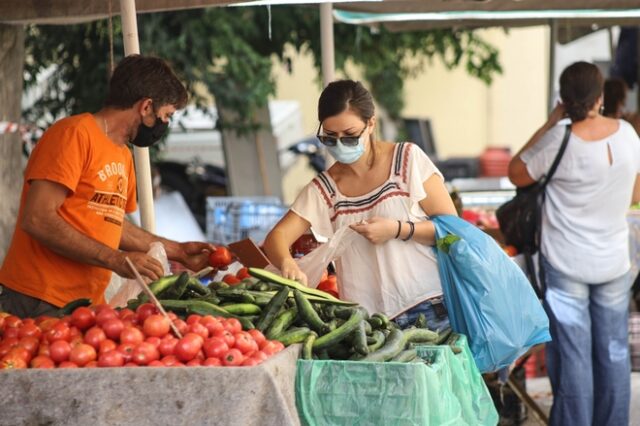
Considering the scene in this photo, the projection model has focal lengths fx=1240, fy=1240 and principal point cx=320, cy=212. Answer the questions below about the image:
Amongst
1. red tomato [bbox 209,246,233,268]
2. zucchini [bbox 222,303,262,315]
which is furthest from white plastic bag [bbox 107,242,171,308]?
zucchini [bbox 222,303,262,315]

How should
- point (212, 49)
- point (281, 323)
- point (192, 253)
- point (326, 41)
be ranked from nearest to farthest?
point (281, 323), point (192, 253), point (326, 41), point (212, 49)

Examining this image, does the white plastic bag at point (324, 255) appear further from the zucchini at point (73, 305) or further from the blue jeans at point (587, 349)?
the blue jeans at point (587, 349)

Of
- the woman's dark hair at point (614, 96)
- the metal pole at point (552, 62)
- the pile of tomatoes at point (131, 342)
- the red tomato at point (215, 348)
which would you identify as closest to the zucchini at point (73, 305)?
the pile of tomatoes at point (131, 342)

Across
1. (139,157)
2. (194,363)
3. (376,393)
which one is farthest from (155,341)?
(139,157)

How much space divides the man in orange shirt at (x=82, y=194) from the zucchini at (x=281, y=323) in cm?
71

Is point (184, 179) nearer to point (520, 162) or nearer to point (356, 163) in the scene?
point (520, 162)

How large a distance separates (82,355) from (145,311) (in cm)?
34

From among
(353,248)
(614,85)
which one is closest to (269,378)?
(353,248)

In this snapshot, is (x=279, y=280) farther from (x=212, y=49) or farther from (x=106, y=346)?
(x=212, y=49)

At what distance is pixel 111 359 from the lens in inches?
162

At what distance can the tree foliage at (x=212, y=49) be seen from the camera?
10602 millimetres

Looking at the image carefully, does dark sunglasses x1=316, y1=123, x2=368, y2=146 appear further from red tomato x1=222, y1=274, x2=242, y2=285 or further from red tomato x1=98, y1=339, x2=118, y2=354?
red tomato x1=98, y1=339, x2=118, y2=354

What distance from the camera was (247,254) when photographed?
573 cm

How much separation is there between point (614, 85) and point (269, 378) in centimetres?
516
